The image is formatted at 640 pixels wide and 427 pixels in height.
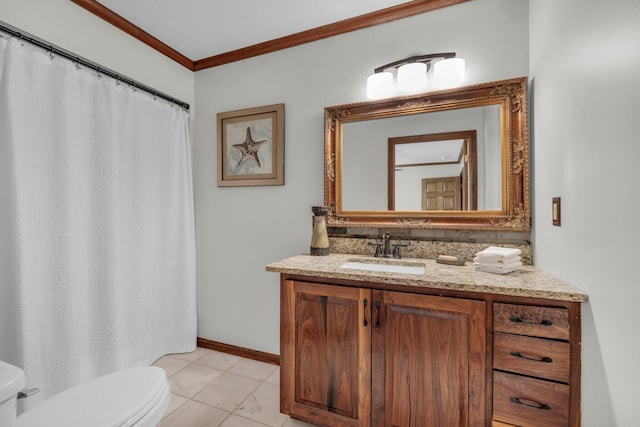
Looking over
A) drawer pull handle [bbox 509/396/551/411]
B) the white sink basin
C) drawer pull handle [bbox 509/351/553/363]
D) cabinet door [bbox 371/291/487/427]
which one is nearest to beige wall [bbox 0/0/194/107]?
the white sink basin

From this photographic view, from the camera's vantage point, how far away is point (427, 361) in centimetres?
131

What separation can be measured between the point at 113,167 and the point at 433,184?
207 centimetres

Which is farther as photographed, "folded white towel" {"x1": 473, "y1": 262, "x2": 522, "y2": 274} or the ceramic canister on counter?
the ceramic canister on counter

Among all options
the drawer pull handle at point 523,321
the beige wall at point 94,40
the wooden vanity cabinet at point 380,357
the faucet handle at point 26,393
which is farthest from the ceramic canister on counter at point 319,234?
Result: the beige wall at point 94,40

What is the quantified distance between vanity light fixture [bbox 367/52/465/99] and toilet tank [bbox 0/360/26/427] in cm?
206

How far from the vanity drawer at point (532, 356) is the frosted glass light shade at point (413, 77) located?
1.42m

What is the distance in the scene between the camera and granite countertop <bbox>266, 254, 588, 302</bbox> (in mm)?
1133

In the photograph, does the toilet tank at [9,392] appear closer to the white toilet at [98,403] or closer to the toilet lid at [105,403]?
the white toilet at [98,403]

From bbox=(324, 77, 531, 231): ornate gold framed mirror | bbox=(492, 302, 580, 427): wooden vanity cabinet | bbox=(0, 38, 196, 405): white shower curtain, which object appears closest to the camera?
bbox=(492, 302, 580, 427): wooden vanity cabinet

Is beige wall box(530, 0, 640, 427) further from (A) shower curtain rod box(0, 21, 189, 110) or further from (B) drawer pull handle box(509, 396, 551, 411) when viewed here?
(A) shower curtain rod box(0, 21, 189, 110)

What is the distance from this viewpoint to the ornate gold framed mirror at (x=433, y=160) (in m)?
1.65

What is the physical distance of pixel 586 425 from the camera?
41.4 inches

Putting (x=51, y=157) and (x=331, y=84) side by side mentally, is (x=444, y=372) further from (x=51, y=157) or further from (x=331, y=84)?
(x=51, y=157)

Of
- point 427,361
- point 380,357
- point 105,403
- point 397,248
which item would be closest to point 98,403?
point 105,403
